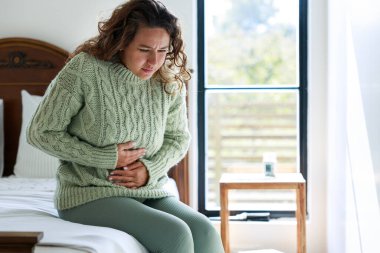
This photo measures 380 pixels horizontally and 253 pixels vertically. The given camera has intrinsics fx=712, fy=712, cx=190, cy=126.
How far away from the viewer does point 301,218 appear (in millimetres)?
3391

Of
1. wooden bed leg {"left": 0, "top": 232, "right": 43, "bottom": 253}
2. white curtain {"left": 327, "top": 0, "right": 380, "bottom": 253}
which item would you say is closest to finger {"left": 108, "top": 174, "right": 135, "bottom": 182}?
wooden bed leg {"left": 0, "top": 232, "right": 43, "bottom": 253}

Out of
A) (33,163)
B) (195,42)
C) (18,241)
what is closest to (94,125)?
(18,241)

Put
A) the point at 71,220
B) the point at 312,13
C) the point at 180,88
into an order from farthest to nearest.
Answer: the point at 312,13
the point at 180,88
the point at 71,220

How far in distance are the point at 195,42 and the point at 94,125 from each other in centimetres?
150

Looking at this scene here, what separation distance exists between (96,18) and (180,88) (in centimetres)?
133

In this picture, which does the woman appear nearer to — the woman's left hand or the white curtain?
the woman's left hand

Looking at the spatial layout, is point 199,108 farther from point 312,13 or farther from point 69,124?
point 69,124

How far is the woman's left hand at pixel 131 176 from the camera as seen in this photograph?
2.35 m

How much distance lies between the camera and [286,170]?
3.74m

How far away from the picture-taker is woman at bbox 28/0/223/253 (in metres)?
2.25

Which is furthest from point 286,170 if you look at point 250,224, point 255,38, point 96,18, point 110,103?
point 110,103

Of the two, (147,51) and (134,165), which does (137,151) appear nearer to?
(134,165)

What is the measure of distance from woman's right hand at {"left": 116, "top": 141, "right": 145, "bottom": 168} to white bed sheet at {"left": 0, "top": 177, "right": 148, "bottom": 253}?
261 mm

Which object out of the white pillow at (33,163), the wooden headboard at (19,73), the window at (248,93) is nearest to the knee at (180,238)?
the white pillow at (33,163)
